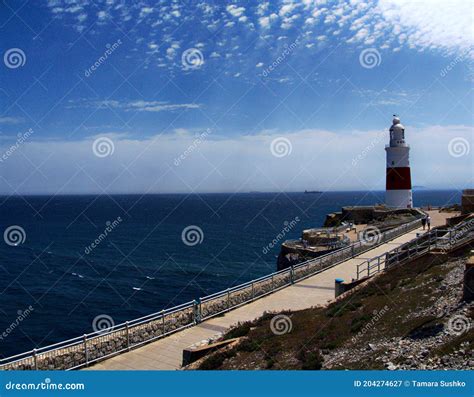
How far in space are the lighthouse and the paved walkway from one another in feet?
87.1

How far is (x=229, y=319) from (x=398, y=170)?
38.6m

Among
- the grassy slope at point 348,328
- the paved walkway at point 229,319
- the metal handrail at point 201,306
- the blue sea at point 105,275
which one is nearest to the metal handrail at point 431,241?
the grassy slope at point 348,328

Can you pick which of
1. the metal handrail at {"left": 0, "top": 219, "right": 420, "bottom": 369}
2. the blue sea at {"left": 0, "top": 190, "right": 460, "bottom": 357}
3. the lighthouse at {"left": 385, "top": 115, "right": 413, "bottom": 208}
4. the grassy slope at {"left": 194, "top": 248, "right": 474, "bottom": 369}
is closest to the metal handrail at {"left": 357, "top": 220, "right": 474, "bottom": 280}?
the grassy slope at {"left": 194, "top": 248, "right": 474, "bottom": 369}

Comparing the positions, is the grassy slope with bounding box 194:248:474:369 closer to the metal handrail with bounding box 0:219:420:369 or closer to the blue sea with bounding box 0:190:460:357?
the metal handrail with bounding box 0:219:420:369

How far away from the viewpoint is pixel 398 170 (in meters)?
49.2

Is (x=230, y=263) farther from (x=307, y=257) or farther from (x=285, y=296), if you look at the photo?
(x=285, y=296)

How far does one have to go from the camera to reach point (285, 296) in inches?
731

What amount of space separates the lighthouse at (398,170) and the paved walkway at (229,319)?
87.1 feet

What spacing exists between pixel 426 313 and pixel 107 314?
2504cm

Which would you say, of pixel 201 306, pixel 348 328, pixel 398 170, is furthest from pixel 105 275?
pixel 348 328

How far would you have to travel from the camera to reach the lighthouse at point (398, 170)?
49.0 metres

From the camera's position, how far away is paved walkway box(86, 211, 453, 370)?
39.9 ft

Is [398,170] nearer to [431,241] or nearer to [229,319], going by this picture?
[431,241]

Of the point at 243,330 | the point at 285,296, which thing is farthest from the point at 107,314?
the point at 243,330
